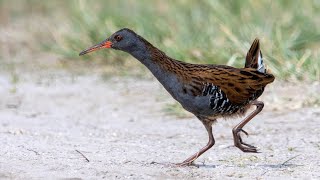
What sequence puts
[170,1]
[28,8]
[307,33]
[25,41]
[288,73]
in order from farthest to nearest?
1. [28,8]
2. [25,41]
3. [170,1]
4. [307,33]
5. [288,73]

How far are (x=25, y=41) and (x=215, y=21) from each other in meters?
3.65

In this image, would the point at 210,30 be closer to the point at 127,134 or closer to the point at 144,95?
the point at 144,95

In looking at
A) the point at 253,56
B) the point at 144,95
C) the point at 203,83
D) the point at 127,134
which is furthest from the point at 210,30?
the point at 203,83

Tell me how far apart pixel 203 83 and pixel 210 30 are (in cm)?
432

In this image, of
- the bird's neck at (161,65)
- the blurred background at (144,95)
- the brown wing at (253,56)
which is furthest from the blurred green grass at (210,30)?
the bird's neck at (161,65)

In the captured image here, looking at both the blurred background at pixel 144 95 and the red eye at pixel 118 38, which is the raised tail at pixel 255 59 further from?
the red eye at pixel 118 38

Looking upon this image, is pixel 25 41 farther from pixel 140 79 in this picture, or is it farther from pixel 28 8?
pixel 140 79

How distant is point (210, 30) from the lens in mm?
10820

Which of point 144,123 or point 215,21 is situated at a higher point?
point 215,21

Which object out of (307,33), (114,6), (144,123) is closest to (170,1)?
(114,6)

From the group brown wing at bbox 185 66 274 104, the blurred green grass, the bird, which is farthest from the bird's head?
the blurred green grass

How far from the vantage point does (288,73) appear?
9.27m

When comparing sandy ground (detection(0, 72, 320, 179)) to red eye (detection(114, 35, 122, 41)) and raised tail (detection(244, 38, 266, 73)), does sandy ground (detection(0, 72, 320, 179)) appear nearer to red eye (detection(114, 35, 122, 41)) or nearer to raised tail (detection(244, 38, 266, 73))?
raised tail (detection(244, 38, 266, 73))

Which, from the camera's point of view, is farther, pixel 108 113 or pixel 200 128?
pixel 108 113
